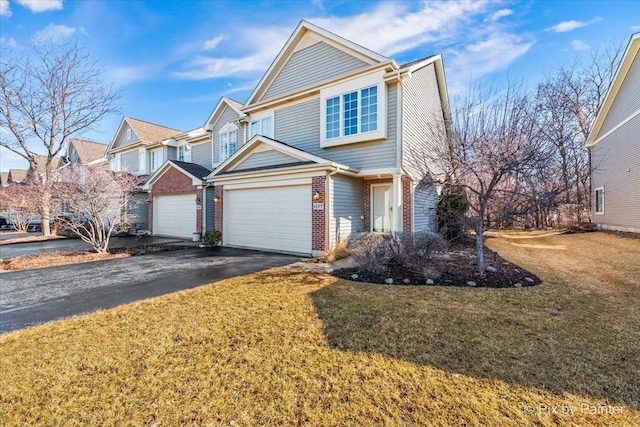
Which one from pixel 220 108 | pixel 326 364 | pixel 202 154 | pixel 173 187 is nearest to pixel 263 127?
pixel 220 108

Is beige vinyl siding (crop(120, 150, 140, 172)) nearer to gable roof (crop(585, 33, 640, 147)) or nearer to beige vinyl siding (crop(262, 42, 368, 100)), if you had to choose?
beige vinyl siding (crop(262, 42, 368, 100))

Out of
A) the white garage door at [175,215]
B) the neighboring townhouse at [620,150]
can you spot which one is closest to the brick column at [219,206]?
the white garage door at [175,215]

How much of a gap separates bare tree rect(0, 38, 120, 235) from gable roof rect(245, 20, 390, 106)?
13.7m

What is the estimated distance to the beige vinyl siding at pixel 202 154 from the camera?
60.3ft

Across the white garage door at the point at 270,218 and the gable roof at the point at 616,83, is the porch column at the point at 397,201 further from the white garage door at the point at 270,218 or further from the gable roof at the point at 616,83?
the gable roof at the point at 616,83

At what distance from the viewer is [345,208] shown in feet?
36.6

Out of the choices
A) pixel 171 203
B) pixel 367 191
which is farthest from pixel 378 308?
pixel 171 203

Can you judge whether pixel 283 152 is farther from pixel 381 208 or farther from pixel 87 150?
pixel 87 150

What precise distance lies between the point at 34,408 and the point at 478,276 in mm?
7857

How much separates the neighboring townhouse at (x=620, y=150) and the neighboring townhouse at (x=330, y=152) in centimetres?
928

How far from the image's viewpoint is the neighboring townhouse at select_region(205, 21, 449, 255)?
417 inches

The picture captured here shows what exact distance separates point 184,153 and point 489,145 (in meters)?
19.6

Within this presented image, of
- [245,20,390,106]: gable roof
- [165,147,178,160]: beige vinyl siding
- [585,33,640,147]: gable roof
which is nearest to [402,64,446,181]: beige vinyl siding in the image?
[245,20,390,106]: gable roof

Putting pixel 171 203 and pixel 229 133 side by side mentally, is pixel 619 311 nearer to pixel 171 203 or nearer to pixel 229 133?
pixel 229 133
